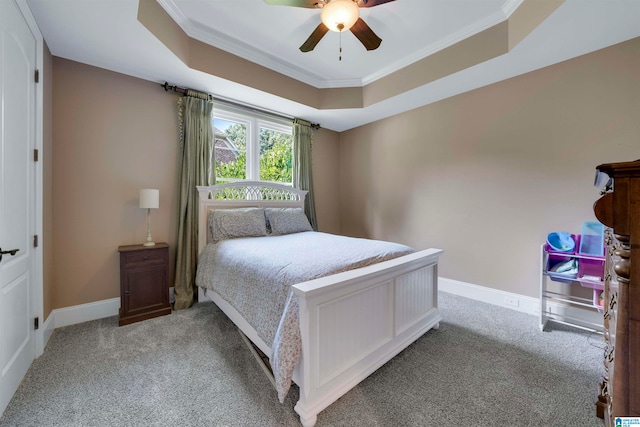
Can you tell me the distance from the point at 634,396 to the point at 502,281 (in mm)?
2542

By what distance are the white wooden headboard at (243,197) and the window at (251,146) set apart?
20 cm

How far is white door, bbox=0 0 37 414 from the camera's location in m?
1.44

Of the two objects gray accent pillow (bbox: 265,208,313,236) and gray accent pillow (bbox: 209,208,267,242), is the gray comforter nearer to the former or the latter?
gray accent pillow (bbox: 209,208,267,242)

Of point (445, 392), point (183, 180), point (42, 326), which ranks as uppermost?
point (183, 180)

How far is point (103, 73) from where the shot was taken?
2604mm

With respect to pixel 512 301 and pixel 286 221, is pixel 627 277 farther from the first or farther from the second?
pixel 286 221

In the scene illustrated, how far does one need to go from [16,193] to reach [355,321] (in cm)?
233

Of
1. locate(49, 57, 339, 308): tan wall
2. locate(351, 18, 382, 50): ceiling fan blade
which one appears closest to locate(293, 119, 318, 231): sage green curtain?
locate(49, 57, 339, 308): tan wall

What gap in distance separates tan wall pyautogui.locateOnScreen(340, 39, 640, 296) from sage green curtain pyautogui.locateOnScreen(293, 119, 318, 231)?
3.62 ft

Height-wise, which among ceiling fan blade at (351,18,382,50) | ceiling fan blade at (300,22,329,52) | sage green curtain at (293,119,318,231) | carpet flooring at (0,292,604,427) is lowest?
carpet flooring at (0,292,604,427)

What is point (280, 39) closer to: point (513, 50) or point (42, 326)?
point (513, 50)

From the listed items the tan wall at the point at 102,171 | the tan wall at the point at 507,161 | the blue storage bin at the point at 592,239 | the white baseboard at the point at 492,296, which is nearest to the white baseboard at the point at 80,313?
the tan wall at the point at 102,171

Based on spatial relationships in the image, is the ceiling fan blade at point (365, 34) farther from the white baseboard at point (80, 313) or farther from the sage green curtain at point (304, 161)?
the white baseboard at point (80, 313)

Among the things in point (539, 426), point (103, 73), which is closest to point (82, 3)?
point (103, 73)
